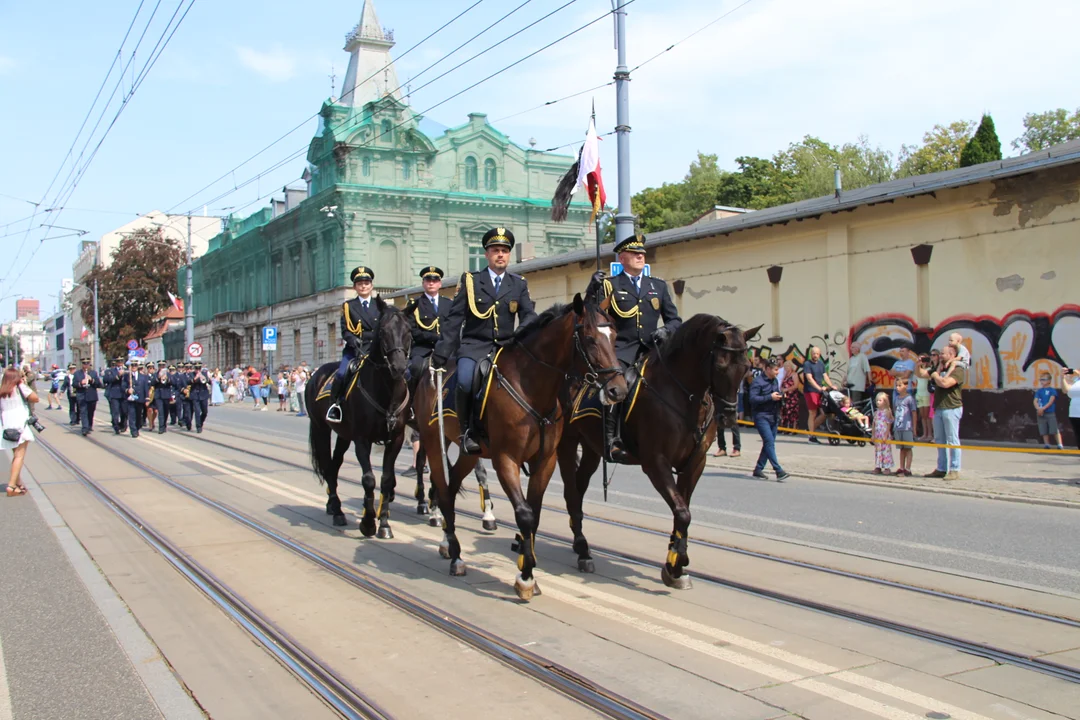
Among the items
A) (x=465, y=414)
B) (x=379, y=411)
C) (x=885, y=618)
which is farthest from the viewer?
(x=379, y=411)

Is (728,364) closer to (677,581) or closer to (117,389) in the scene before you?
(677,581)

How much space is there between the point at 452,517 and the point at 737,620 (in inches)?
109

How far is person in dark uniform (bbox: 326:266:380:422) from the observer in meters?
10.0

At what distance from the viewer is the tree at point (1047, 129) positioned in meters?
52.5

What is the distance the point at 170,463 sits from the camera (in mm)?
17219

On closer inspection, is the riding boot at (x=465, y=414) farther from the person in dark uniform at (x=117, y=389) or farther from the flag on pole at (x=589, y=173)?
the person in dark uniform at (x=117, y=389)

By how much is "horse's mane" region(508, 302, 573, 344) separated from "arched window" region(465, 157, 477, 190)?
5217 centimetres

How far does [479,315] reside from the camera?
780cm

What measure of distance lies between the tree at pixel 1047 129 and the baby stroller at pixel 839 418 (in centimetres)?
3928

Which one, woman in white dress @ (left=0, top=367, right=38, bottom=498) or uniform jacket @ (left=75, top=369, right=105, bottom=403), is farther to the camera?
uniform jacket @ (left=75, top=369, right=105, bottom=403)

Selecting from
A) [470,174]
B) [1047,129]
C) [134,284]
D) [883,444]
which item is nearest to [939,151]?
[1047,129]

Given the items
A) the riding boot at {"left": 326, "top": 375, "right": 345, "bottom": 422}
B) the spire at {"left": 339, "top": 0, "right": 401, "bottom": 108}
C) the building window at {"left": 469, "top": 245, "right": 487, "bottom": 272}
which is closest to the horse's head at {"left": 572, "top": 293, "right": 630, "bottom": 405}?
the riding boot at {"left": 326, "top": 375, "right": 345, "bottom": 422}

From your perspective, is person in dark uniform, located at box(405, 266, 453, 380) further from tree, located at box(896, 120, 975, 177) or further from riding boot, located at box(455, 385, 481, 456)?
tree, located at box(896, 120, 975, 177)

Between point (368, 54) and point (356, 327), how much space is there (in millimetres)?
56095
